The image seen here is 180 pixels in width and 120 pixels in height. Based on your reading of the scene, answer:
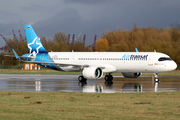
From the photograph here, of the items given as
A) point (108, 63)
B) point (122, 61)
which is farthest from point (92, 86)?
point (108, 63)

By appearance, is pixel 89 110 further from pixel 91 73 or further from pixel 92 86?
pixel 91 73

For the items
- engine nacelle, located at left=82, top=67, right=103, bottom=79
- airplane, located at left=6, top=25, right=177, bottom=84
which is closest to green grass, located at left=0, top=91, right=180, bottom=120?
engine nacelle, located at left=82, top=67, right=103, bottom=79

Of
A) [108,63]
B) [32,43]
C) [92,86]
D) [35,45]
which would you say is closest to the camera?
[92,86]

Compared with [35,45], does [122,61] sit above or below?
below

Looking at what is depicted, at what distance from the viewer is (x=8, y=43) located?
109188 mm

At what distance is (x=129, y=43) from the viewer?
89125mm

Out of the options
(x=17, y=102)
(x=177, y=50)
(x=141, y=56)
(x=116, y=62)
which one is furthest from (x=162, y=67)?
(x=177, y=50)

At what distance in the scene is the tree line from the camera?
261 feet

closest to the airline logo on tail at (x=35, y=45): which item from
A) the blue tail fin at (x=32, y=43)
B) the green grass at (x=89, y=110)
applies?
the blue tail fin at (x=32, y=43)

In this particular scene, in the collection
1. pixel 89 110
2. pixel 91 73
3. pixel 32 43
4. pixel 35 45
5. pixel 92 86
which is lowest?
pixel 92 86

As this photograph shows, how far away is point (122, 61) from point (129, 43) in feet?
183

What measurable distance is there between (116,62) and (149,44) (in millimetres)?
51085

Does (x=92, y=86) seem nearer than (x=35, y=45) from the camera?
Yes

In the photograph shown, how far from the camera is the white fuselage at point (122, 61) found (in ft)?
107
